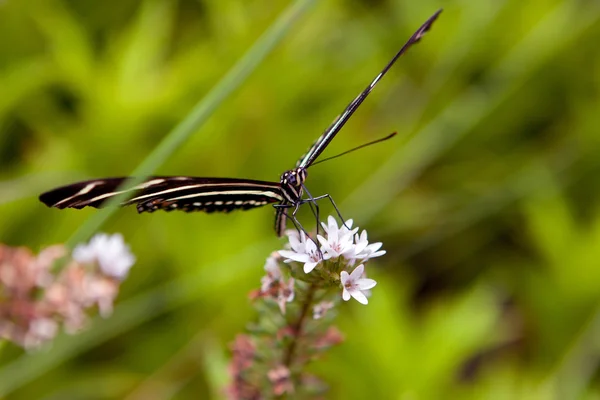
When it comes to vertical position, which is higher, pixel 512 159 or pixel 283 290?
pixel 512 159

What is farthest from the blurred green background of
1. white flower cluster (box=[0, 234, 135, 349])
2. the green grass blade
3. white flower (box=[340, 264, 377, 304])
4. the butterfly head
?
white flower (box=[340, 264, 377, 304])

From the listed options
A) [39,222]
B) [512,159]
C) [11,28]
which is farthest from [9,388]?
[512,159]

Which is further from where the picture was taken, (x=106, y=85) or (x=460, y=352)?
(x=106, y=85)

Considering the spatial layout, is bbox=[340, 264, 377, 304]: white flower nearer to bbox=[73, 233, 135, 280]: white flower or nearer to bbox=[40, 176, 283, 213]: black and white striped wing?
bbox=[40, 176, 283, 213]: black and white striped wing

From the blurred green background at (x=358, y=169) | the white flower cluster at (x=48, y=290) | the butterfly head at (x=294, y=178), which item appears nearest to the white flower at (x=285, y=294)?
the butterfly head at (x=294, y=178)

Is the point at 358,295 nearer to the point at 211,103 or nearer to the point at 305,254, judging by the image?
the point at 305,254

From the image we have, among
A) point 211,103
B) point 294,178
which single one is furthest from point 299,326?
point 211,103

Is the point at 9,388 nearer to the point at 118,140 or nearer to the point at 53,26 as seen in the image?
the point at 118,140
